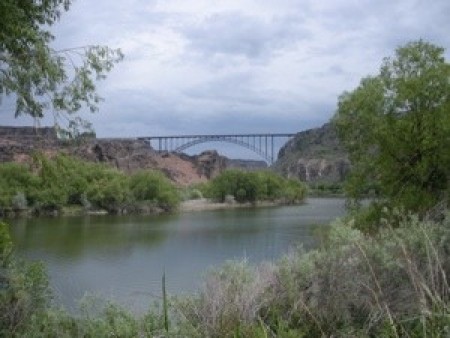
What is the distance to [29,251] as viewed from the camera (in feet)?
118

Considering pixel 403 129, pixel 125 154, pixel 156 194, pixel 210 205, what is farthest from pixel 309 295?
pixel 125 154

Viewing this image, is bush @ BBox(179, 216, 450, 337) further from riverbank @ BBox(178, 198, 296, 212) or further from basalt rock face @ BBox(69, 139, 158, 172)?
basalt rock face @ BBox(69, 139, 158, 172)

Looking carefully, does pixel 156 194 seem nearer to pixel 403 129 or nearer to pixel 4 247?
pixel 403 129

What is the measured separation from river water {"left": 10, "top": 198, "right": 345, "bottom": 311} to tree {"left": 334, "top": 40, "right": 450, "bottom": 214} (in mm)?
3483

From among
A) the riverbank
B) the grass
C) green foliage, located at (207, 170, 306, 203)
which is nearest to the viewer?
the grass

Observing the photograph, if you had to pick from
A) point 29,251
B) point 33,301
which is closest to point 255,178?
point 29,251

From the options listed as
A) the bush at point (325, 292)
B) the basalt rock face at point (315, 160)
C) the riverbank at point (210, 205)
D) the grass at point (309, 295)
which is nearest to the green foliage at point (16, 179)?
the riverbank at point (210, 205)

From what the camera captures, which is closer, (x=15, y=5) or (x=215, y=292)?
(x=215, y=292)

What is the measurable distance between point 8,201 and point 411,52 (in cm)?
5933

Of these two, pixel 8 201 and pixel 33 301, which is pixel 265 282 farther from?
pixel 8 201

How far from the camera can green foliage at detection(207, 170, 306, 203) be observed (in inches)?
4222

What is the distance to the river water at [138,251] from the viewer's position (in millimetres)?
23581

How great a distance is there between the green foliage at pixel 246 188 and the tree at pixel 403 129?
8396 centimetres

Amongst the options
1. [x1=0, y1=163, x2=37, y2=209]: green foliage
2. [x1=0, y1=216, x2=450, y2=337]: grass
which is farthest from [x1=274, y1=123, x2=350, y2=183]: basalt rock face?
[x1=0, y1=216, x2=450, y2=337]: grass
